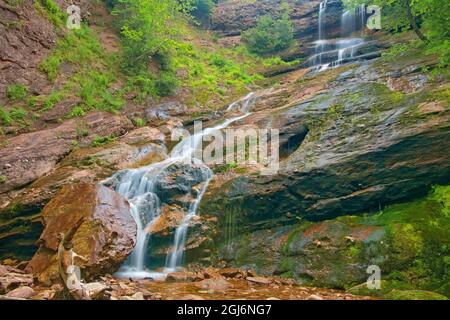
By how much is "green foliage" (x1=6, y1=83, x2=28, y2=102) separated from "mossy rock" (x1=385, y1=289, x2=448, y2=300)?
14.9 m

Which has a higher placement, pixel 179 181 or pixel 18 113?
pixel 18 113

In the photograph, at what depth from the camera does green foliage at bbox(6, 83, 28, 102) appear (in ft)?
49.2

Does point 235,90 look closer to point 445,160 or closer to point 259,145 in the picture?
point 259,145

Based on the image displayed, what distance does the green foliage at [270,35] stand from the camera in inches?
1104

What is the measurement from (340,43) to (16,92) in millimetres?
18402

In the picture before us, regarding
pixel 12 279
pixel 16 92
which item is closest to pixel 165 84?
pixel 16 92

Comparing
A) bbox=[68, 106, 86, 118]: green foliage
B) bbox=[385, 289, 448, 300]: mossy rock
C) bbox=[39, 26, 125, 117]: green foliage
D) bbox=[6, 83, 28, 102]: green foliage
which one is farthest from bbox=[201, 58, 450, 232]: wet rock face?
bbox=[6, 83, 28, 102]: green foliage

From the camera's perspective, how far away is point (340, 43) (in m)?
23.5

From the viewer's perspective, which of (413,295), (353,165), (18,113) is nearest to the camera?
(413,295)

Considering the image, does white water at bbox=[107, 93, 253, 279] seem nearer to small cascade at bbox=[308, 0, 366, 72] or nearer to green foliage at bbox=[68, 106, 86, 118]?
green foliage at bbox=[68, 106, 86, 118]

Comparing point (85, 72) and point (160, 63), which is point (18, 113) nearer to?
point (85, 72)

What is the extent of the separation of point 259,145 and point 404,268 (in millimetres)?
6200

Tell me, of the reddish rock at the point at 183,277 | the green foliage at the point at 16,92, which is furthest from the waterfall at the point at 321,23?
the reddish rock at the point at 183,277
